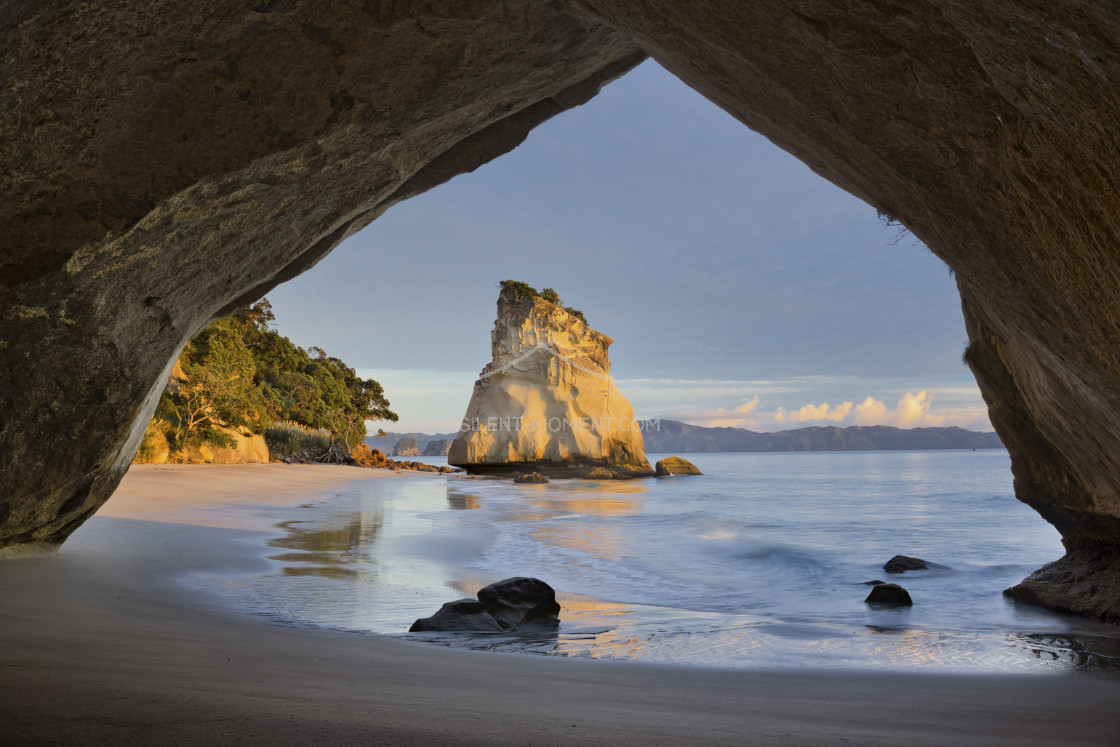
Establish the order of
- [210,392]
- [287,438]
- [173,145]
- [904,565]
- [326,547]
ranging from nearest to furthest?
[173,145] → [326,547] → [904,565] → [210,392] → [287,438]

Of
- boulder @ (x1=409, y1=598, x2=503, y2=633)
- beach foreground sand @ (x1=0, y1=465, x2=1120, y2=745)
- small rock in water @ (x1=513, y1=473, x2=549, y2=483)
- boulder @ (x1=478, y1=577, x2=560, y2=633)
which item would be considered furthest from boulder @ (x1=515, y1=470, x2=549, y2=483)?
beach foreground sand @ (x1=0, y1=465, x2=1120, y2=745)

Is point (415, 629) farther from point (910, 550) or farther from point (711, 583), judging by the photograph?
point (910, 550)

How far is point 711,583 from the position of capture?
10500 mm

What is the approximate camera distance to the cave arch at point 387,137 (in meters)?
2.52

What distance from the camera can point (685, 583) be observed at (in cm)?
1024

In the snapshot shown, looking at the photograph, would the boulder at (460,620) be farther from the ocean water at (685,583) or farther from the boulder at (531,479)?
the boulder at (531,479)

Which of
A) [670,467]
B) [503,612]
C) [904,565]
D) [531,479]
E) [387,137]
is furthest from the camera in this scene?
[670,467]

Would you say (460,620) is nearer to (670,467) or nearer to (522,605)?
(522,605)

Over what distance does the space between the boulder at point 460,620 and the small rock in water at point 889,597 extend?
5352 mm

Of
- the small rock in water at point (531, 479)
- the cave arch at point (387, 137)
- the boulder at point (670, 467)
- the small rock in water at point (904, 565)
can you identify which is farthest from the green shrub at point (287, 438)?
the cave arch at point (387, 137)

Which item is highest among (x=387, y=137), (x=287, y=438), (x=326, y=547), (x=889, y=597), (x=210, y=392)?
(x=387, y=137)

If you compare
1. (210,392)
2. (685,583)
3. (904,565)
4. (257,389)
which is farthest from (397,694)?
(257,389)

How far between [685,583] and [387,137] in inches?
328

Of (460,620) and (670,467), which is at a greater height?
(460,620)
